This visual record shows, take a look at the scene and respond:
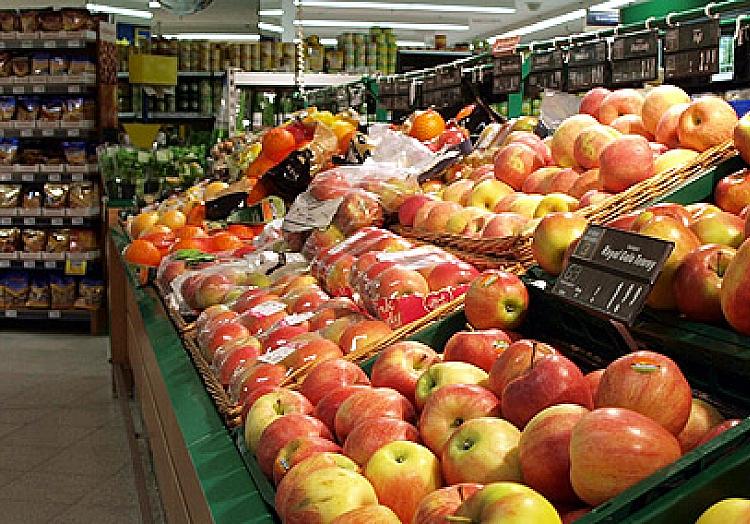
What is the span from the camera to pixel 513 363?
135 cm

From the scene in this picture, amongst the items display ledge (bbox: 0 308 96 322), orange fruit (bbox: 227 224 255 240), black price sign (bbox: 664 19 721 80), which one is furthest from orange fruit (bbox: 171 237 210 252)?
display ledge (bbox: 0 308 96 322)

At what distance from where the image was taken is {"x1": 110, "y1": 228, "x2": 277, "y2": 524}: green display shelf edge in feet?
4.52

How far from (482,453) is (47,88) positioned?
7.17 meters

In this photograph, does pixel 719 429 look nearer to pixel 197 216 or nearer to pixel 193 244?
pixel 193 244

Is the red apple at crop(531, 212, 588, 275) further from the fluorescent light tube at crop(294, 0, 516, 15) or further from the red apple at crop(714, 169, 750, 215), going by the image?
the fluorescent light tube at crop(294, 0, 516, 15)

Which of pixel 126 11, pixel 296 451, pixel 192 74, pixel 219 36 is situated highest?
pixel 126 11

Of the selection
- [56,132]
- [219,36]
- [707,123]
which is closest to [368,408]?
[707,123]

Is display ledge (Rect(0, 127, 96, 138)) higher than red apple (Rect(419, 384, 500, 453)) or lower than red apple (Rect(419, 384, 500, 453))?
higher

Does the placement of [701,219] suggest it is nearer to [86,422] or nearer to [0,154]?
[86,422]

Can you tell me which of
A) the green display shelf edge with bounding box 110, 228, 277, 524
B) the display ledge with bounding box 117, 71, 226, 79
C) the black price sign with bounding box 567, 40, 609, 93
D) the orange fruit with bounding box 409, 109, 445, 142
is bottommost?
the green display shelf edge with bounding box 110, 228, 277, 524

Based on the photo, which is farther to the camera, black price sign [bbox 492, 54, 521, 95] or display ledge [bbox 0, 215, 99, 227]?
display ledge [bbox 0, 215, 99, 227]

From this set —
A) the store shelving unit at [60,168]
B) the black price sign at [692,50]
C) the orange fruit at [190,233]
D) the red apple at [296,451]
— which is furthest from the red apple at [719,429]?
the store shelving unit at [60,168]

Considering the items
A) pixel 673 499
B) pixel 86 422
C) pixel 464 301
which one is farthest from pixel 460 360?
pixel 86 422

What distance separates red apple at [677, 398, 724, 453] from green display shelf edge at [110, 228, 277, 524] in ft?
1.82
